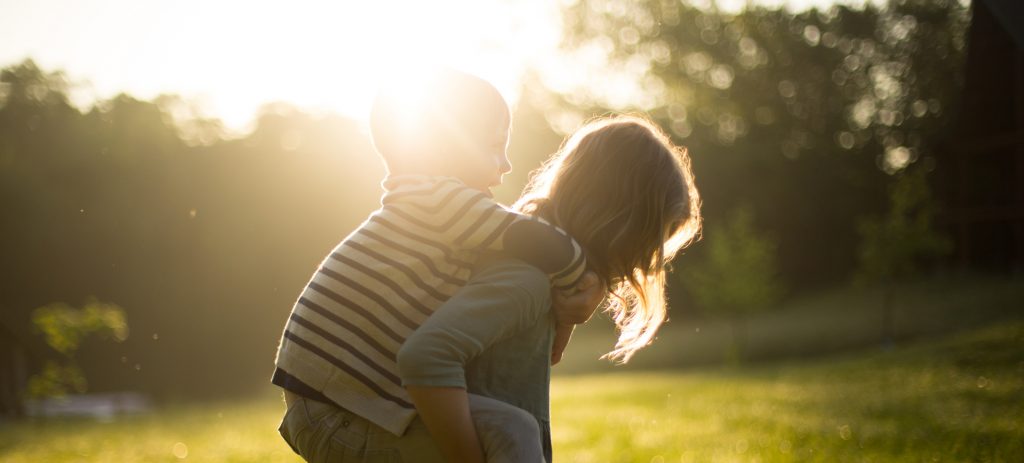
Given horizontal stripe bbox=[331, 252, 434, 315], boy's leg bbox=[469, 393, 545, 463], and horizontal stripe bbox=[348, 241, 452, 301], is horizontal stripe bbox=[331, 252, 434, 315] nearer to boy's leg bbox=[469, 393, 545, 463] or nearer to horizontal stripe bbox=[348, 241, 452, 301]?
horizontal stripe bbox=[348, 241, 452, 301]

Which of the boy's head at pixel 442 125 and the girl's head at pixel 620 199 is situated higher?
the boy's head at pixel 442 125

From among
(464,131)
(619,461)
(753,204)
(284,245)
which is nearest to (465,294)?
(464,131)

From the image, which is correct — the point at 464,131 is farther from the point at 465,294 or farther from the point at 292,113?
the point at 292,113

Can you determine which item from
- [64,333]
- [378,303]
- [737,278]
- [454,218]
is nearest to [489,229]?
[454,218]

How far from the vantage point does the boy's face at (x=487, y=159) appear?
2461mm

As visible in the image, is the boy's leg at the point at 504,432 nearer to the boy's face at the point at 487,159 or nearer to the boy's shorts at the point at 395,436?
the boy's shorts at the point at 395,436

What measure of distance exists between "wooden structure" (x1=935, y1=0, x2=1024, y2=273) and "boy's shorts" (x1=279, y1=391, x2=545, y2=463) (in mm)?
27382

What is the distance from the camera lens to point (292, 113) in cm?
3108

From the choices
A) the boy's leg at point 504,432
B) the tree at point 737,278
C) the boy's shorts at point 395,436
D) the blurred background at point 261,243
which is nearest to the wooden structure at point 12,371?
the blurred background at point 261,243

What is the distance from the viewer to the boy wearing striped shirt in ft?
Result: 7.41

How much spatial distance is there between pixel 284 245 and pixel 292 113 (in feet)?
17.3

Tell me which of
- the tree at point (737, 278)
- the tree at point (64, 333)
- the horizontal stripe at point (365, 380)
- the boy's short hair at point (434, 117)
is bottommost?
the tree at point (737, 278)

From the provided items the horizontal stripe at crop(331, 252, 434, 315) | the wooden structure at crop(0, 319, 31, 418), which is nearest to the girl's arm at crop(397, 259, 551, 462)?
the horizontal stripe at crop(331, 252, 434, 315)

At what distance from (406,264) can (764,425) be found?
8151 mm
